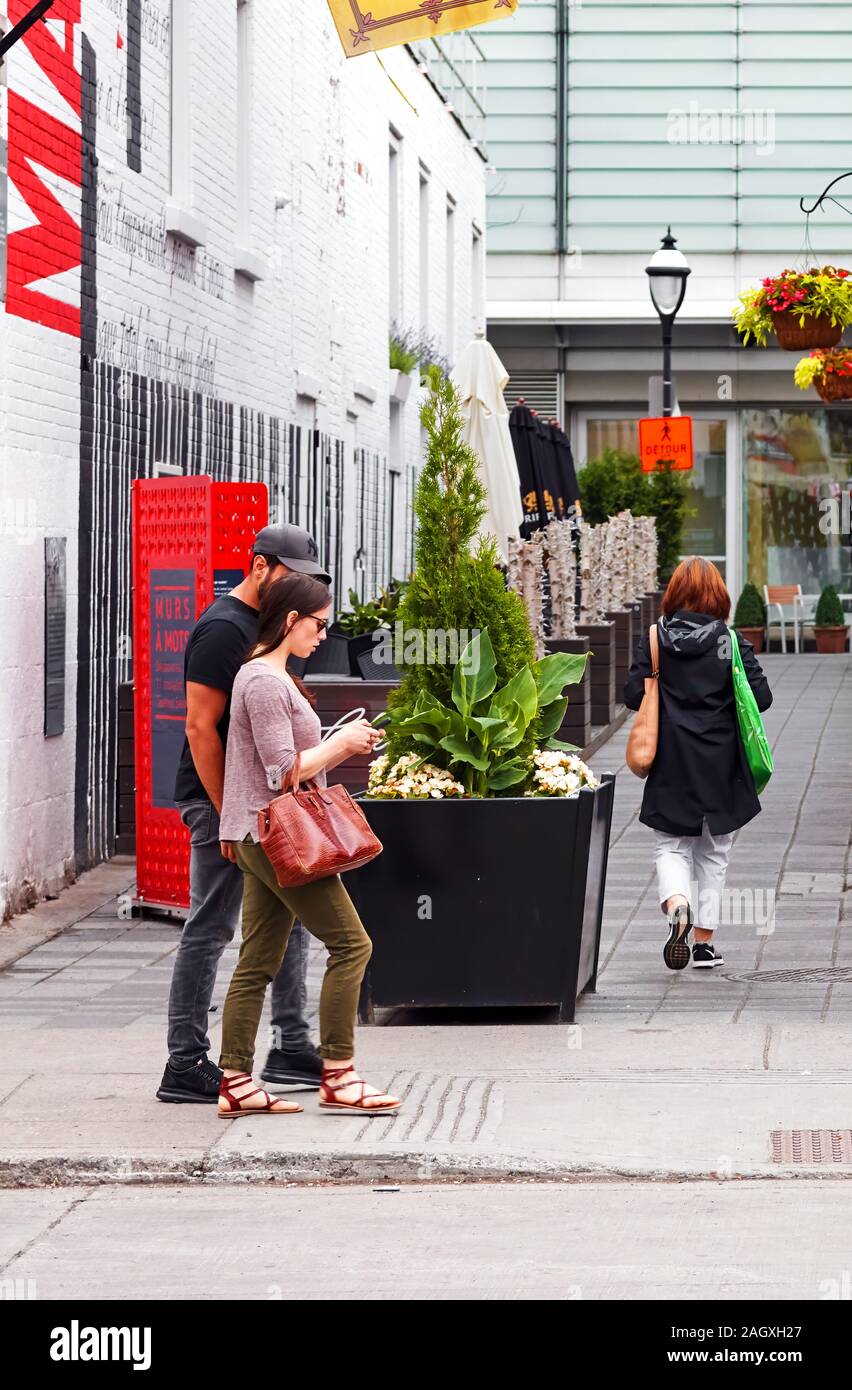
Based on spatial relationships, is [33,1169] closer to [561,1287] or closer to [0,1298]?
[0,1298]

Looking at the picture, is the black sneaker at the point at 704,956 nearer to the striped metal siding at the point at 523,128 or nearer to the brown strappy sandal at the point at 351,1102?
the brown strappy sandal at the point at 351,1102

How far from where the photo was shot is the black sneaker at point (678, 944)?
863cm

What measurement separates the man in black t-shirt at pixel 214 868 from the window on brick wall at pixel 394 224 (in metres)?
16.0

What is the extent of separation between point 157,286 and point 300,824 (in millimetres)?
7423

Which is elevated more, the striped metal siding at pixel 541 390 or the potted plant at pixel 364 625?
the striped metal siding at pixel 541 390

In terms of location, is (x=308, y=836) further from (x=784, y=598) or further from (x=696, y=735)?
(x=784, y=598)

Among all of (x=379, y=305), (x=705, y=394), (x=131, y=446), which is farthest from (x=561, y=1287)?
(x=705, y=394)

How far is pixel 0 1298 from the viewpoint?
4871mm

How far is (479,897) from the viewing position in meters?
7.78

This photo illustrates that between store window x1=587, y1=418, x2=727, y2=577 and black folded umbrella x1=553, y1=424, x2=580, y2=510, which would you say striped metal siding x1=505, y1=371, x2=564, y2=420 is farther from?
black folded umbrella x1=553, y1=424, x2=580, y2=510

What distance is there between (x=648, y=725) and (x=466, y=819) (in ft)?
4.86

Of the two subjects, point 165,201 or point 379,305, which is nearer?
point 165,201

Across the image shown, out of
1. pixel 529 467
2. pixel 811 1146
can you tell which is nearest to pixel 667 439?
pixel 529 467

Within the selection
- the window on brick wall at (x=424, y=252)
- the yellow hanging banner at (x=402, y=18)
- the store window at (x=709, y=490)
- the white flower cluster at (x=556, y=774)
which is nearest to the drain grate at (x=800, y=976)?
the white flower cluster at (x=556, y=774)
